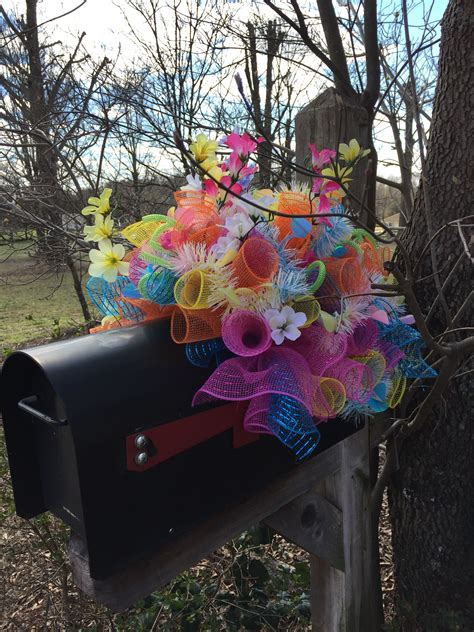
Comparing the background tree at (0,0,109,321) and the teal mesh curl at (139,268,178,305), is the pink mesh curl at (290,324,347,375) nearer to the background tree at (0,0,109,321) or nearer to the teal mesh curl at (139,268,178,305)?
the teal mesh curl at (139,268,178,305)

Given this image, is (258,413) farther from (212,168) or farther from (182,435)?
(212,168)

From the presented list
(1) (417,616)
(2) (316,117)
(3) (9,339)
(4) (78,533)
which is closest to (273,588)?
(1) (417,616)

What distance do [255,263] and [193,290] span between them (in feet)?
0.43

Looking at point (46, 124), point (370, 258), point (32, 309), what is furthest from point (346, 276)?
point (32, 309)

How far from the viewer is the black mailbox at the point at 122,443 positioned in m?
A: 0.75

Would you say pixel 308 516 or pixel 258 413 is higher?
pixel 258 413

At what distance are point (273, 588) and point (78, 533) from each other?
1410mm

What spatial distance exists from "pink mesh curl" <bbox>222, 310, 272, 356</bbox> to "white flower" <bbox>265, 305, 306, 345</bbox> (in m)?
0.02

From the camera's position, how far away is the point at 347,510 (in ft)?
4.82

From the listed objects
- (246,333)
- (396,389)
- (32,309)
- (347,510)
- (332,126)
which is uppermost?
(332,126)

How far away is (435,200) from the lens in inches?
59.3

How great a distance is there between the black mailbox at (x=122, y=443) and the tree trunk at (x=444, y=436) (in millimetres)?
749

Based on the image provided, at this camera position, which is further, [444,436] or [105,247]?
[444,436]

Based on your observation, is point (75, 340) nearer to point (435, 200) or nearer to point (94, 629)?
point (435, 200)
